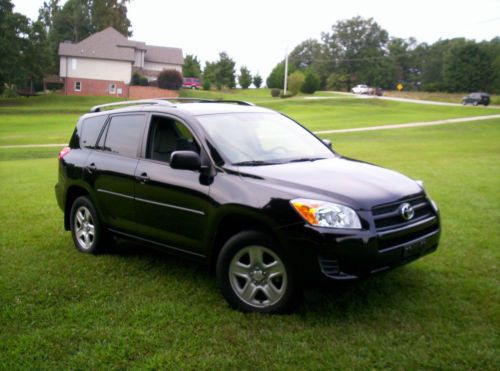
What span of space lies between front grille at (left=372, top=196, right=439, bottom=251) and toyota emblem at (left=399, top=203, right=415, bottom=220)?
24 millimetres

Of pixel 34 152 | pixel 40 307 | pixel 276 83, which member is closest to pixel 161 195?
pixel 40 307

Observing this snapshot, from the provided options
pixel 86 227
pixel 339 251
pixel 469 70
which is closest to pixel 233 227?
pixel 339 251

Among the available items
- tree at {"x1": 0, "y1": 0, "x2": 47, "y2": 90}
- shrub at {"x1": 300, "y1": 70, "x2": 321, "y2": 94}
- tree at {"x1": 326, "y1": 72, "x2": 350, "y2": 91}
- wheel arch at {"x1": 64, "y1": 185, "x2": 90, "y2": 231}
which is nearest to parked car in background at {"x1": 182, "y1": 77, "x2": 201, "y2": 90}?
shrub at {"x1": 300, "y1": 70, "x2": 321, "y2": 94}

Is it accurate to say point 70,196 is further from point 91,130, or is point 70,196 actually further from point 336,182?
point 336,182

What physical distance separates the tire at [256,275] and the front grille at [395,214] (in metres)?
0.80

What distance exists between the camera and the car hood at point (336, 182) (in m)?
4.29

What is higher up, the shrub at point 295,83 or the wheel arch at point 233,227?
the shrub at point 295,83

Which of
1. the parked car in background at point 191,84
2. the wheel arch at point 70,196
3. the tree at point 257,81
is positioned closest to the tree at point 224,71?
the parked car in background at point 191,84

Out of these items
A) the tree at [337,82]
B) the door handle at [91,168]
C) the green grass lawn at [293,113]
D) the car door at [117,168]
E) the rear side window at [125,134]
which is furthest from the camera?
the tree at [337,82]

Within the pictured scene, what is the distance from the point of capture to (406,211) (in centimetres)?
444

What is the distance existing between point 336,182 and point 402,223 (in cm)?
64

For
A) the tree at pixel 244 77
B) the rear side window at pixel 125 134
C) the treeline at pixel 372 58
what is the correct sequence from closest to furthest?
the rear side window at pixel 125 134 < the tree at pixel 244 77 < the treeline at pixel 372 58

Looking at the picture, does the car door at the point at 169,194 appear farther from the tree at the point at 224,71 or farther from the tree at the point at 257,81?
the tree at the point at 257,81

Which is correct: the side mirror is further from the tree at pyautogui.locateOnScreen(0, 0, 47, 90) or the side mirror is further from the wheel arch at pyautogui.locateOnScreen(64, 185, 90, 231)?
the tree at pyautogui.locateOnScreen(0, 0, 47, 90)
